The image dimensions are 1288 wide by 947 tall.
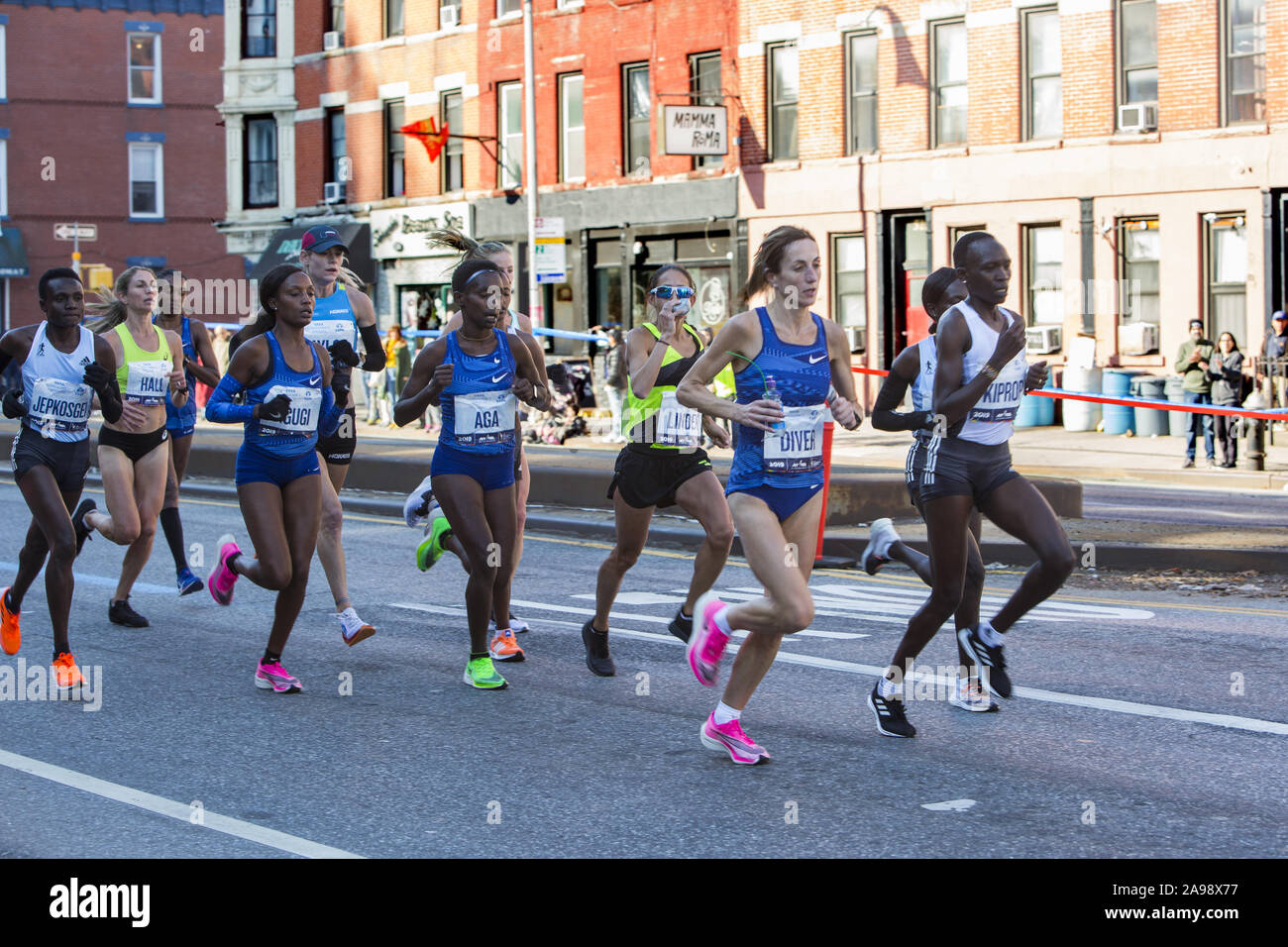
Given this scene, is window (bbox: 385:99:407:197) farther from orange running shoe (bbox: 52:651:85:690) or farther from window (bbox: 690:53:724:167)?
orange running shoe (bbox: 52:651:85:690)

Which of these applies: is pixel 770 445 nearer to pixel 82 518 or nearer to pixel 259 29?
pixel 82 518

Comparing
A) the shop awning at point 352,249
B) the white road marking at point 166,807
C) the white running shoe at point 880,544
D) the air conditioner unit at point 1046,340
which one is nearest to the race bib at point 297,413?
the white road marking at point 166,807

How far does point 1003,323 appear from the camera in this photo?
7.25m

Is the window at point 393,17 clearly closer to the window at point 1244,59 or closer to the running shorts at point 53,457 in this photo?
the window at point 1244,59

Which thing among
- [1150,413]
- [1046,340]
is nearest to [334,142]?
[1046,340]

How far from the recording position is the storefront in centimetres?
3306

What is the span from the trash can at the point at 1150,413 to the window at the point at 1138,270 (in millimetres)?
1453

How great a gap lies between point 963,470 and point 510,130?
30686 millimetres

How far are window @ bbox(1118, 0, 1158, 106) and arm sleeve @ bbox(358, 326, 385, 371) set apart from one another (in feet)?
66.4

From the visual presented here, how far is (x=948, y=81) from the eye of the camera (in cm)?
2942

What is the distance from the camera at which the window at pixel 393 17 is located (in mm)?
39062

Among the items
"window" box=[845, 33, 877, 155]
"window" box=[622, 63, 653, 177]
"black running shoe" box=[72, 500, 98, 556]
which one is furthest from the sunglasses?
"window" box=[622, 63, 653, 177]
